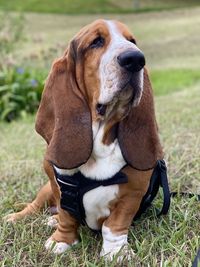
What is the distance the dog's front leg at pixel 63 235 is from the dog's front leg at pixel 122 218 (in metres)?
0.21

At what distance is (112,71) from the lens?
6.99 ft

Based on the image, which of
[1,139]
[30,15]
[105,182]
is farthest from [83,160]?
[30,15]

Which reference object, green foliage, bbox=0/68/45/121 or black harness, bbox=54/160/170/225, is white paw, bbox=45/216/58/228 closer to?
black harness, bbox=54/160/170/225

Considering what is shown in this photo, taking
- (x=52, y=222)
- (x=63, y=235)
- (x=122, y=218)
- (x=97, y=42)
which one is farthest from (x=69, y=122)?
(x=52, y=222)

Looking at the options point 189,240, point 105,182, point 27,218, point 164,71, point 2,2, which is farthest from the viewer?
point 2,2

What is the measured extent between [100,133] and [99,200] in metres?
0.30

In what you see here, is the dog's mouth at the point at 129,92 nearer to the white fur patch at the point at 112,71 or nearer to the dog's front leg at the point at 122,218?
the white fur patch at the point at 112,71

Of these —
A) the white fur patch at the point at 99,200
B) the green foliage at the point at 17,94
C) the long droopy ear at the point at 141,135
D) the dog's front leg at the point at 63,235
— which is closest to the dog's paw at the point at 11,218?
the dog's front leg at the point at 63,235

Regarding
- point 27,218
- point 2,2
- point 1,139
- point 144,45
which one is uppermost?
point 27,218

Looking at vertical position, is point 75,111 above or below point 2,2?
above

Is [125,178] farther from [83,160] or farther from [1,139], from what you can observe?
[1,139]

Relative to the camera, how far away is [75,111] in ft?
7.53

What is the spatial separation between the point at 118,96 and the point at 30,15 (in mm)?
22992

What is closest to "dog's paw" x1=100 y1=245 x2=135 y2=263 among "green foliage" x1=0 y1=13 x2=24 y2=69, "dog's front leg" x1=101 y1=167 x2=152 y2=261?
"dog's front leg" x1=101 y1=167 x2=152 y2=261
